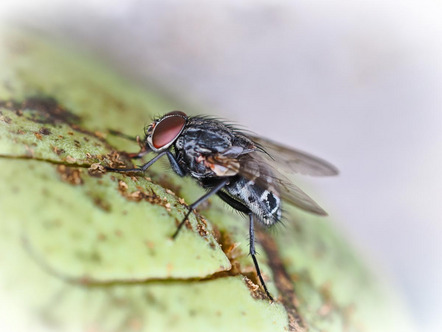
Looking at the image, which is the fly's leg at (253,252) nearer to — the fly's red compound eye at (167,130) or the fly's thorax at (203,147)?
the fly's thorax at (203,147)

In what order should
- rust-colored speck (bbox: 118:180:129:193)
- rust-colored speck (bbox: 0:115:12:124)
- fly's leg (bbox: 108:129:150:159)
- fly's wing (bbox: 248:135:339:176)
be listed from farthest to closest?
1. fly's wing (bbox: 248:135:339:176)
2. fly's leg (bbox: 108:129:150:159)
3. rust-colored speck (bbox: 0:115:12:124)
4. rust-colored speck (bbox: 118:180:129:193)

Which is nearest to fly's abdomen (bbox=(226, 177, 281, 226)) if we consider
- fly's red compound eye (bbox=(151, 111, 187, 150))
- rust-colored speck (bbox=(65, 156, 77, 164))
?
fly's red compound eye (bbox=(151, 111, 187, 150))

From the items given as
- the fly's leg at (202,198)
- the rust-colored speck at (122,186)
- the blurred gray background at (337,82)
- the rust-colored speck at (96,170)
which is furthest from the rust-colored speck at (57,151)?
the blurred gray background at (337,82)

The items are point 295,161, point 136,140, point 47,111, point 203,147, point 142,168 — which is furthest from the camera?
point 295,161

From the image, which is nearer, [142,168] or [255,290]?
[255,290]

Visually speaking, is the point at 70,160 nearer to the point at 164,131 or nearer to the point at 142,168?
the point at 142,168

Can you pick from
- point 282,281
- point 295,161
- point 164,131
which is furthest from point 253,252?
point 295,161

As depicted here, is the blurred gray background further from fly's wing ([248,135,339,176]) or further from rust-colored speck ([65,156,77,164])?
rust-colored speck ([65,156,77,164])
